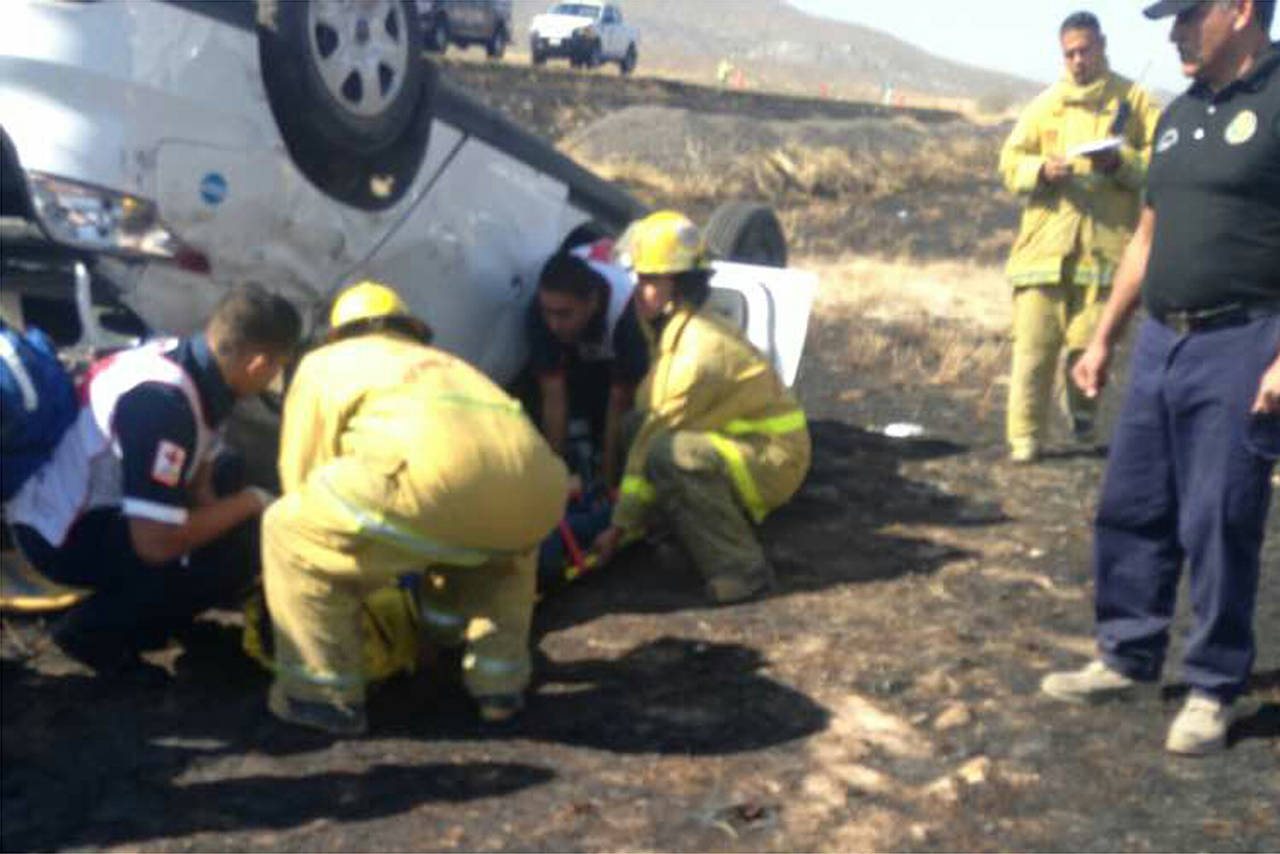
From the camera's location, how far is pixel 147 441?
186 inches

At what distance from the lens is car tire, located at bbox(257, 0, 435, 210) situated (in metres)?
5.72

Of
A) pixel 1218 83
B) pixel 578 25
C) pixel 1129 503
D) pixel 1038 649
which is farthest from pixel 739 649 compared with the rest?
pixel 578 25

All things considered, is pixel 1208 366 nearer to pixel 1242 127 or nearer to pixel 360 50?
pixel 1242 127

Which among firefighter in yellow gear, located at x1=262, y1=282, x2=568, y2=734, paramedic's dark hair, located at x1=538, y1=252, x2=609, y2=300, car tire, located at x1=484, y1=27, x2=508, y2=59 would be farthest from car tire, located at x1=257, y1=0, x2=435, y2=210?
car tire, located at x1=484, y1=27, x2=508, y2=59

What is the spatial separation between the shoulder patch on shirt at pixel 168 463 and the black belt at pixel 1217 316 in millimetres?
2451

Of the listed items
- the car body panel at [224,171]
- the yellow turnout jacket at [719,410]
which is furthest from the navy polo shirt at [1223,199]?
the car body panel at [224,171]

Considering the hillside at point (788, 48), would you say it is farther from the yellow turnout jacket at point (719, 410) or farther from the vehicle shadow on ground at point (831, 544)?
the yellow turnout jacket at point (719, 410)

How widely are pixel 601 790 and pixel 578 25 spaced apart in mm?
36933

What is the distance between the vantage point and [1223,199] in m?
4.45

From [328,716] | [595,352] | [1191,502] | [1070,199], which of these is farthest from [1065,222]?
[328,716]

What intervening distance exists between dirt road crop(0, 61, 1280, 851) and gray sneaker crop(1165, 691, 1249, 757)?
0.05 metres

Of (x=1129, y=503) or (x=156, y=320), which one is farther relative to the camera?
(x=156, y=320)

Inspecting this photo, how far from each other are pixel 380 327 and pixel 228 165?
95 cm

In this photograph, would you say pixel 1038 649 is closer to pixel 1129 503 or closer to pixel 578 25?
pixel 1129 503
